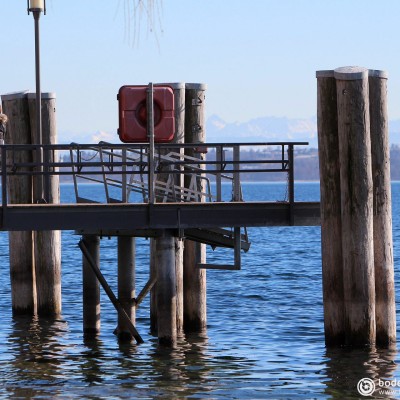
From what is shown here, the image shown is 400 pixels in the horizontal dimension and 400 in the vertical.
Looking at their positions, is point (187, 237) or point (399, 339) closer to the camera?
point (187, 237)

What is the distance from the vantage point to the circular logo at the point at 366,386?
16.9 m

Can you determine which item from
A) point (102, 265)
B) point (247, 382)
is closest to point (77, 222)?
point (247, 382)

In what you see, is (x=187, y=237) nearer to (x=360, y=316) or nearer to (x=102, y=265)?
(x=360, y=316)

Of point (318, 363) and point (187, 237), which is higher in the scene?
point (187, 237)

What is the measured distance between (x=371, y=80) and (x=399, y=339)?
19.1 ft

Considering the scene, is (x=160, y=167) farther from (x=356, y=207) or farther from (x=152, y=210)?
(x=356, y=207)

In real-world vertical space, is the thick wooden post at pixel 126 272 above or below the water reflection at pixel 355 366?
above

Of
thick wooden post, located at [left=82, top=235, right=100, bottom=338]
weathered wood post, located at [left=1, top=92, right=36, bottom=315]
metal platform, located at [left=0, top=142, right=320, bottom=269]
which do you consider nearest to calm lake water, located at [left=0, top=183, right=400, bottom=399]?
thick wooden post, located at [left=82, top=235, right=100, bottom=338]

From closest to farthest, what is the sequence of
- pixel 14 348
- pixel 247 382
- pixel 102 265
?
pixel 247 382
pixel 14 348
pixel 102 265

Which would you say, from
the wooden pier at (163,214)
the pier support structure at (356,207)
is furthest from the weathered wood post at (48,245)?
the pier support structure at (356,207)

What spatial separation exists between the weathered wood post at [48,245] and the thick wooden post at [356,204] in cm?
600

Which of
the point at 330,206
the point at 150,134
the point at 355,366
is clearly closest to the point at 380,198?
the point at 330,206

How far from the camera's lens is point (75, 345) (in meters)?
21.4

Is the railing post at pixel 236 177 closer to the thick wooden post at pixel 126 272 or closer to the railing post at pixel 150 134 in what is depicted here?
the railing post at pixel 150 134
